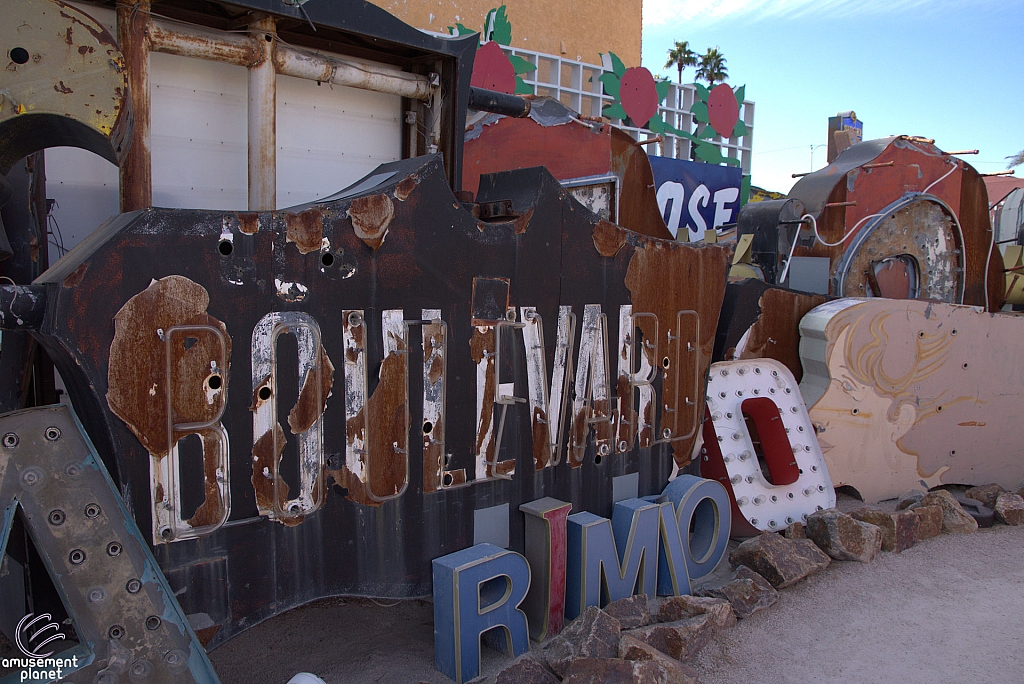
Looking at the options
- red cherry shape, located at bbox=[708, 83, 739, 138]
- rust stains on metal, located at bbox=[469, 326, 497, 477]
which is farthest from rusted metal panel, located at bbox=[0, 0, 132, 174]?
red cherry shape, located at bbox=[708, 83, 739, 138]

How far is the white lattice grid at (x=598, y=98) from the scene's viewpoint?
11.3 metres

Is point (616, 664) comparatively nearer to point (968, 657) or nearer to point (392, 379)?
point (392, 379)

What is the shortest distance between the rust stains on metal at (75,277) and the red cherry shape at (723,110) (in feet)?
36.5

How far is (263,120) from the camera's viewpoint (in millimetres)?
3844

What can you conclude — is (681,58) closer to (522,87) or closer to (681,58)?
(681,58)

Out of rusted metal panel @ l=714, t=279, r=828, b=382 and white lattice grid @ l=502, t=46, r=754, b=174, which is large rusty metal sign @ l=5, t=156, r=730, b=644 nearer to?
rusted metal panel @ l=714, t=279, r=828, b=382

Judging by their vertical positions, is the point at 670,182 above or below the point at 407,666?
above

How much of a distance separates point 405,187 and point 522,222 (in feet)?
2.26

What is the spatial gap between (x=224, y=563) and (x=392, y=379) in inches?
37.7

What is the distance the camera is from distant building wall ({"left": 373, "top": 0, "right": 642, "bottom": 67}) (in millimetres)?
13328

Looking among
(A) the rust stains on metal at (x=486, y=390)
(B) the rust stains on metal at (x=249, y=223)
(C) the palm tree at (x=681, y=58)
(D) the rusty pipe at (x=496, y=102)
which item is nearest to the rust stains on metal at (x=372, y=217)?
(B) the rust stains on metal at (x=249, y=223)

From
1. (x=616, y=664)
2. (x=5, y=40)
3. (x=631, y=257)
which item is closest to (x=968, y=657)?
(x=616, y=664)

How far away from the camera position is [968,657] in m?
3.76

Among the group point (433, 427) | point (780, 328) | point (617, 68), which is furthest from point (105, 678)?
point (617, 68)
